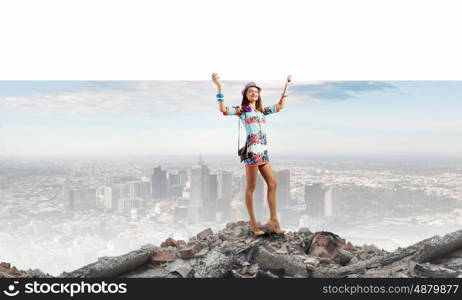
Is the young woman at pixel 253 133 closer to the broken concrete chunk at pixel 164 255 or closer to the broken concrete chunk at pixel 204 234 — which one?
the broken concrete chunk at pixel 204 234

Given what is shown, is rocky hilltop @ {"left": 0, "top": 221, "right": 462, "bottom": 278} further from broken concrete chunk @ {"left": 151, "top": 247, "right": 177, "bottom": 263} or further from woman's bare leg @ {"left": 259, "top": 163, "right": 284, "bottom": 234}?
woman's bare leg @ {"left": 259, "top": 163, "right": 284, "bottom": 234}

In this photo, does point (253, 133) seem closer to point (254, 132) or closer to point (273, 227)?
point (254, 132)

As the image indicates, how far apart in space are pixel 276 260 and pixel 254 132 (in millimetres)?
1859

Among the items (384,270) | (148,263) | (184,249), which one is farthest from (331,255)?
(148,263)

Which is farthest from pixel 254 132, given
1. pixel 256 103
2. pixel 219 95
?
pixel 219 95

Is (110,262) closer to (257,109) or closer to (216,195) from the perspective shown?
(216,195)

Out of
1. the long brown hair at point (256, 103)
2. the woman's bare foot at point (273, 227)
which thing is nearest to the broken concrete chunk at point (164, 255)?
the woman's bare foot at point (273, 227)

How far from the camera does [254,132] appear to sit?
21.1 feet

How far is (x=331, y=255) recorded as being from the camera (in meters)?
6.68

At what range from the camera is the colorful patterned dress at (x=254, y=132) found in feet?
21.0

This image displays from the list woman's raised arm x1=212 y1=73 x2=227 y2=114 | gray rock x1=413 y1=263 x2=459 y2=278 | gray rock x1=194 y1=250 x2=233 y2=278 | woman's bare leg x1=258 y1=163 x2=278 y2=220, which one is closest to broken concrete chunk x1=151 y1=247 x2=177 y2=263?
gray rock x1=194 y1=250 x2=233 y2=278

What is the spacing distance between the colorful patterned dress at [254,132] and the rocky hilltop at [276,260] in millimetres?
1250

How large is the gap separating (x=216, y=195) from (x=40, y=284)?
10.9 feet

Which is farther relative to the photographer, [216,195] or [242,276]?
[216,195]
